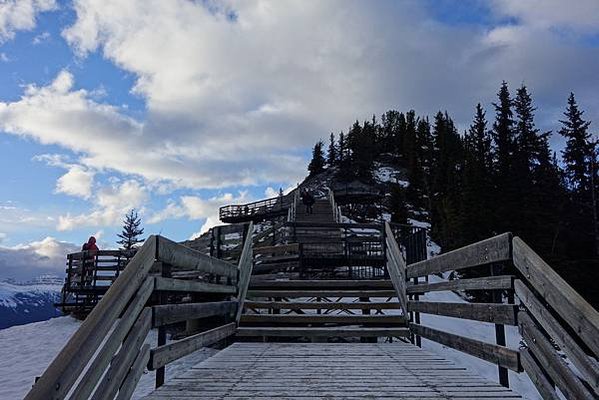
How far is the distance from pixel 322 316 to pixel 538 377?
5011 millimetres

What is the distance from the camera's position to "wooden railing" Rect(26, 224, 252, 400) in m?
2.14

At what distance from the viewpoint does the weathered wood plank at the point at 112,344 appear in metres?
2.34

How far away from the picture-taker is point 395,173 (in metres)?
65.2

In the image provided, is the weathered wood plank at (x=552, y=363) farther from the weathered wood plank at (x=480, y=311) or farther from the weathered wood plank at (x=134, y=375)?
the weathered wood plank at (x=134, y=375)

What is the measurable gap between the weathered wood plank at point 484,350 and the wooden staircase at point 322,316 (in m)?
1.88

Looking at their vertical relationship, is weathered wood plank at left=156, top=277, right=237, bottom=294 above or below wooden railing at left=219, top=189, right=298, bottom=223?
below

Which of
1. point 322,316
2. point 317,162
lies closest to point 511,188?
point 322,316

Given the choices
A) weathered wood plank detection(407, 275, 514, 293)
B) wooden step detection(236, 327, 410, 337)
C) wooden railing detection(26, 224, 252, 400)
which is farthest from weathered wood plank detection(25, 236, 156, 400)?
wooden step detection(236, 327, 410, 337)

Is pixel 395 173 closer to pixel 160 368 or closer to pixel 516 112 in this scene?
pixel 516 112

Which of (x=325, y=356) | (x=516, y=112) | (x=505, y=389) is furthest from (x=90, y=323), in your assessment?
(x=516, y=112)

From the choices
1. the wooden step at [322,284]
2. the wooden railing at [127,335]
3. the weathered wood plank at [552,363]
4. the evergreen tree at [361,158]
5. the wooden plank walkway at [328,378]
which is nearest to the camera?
the wooden railing at [127,335]

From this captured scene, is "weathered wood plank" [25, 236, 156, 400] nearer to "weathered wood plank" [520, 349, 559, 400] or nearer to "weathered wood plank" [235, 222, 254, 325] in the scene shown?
"weathered wood plank" [520, 349, 559, 400]

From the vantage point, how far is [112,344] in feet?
9.00

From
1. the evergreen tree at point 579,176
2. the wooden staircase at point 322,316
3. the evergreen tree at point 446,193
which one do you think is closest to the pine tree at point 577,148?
the evergreen tree at point 579,176
